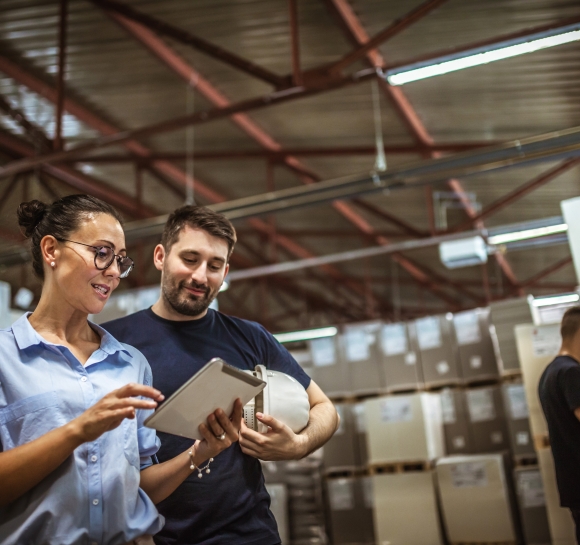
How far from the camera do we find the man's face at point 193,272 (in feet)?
8.68

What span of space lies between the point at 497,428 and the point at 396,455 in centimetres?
119

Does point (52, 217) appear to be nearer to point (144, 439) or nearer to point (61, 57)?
point (144, 439)

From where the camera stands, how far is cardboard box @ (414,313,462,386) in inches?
294

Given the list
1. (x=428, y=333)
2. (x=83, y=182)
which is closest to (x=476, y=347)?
(x=428, y=333)

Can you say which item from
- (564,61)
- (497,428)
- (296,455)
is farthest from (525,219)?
(296,455)

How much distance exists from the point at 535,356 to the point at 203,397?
490cm

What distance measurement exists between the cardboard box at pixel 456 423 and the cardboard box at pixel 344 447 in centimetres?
114

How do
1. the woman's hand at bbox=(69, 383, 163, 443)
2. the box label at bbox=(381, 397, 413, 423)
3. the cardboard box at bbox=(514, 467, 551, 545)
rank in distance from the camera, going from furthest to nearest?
the box label at bbox=(381, 397, 413, 423), the cardboard box at bbox=(514, 467, 551, 545), the woman's hand at bbox=(69, 383, 163, 443)

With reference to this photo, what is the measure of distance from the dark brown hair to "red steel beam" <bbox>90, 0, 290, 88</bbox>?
16.9 feet

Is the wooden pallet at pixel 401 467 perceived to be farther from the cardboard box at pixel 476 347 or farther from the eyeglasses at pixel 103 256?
the eyeglasses at pixel 103 256

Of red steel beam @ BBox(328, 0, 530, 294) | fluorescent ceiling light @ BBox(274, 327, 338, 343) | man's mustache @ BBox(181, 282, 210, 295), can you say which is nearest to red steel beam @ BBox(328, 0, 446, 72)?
red steel beam @ BBox(328, 0, 530, 294)

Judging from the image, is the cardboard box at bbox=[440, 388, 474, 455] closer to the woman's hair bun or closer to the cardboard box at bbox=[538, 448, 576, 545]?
the cardboard box at bbox=[538, 448, 576, 545]

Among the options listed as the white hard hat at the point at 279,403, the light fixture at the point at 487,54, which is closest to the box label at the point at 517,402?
the light fixture at the point at 487,54

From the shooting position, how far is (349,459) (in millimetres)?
7812
